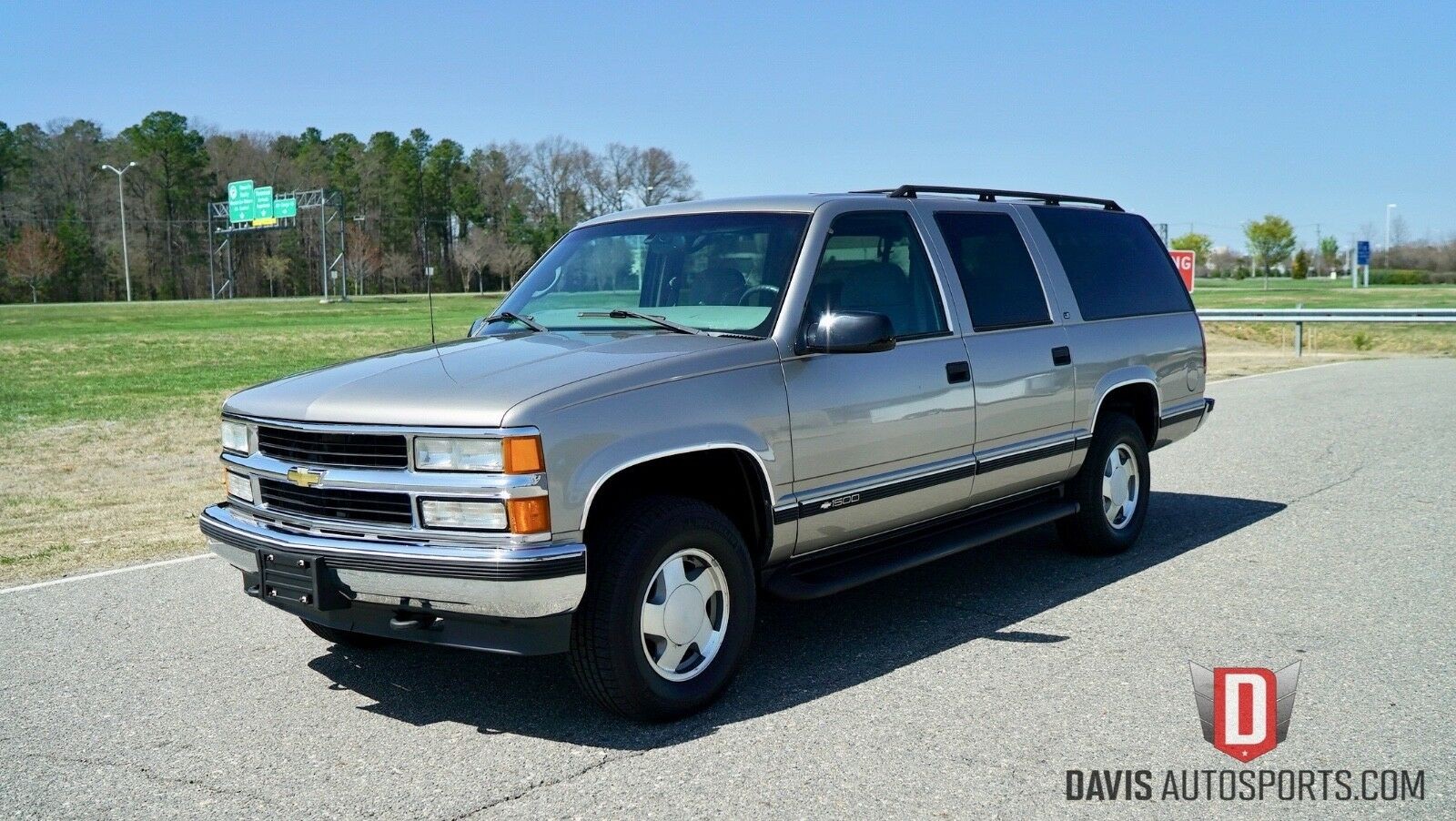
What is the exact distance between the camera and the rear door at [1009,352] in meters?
6.00

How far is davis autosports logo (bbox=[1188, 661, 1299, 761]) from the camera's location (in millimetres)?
4266

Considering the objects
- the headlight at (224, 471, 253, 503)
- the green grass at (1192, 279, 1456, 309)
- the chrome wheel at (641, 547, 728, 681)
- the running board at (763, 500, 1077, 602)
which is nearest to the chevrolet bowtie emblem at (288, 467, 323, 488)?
the headlight at (224, 471, 253, 503)

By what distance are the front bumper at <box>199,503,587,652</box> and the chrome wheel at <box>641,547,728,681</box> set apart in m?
0.40

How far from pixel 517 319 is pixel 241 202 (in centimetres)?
8062

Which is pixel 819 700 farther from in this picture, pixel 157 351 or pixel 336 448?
pixel 157 351

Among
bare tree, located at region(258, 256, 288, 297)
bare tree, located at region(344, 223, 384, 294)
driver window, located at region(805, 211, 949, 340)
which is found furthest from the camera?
bare tree, located at region(258, 256, 288, 297)

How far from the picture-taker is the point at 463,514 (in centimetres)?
418

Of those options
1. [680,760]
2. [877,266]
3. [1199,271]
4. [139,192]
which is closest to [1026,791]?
[680,760]

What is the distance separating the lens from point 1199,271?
478 ft

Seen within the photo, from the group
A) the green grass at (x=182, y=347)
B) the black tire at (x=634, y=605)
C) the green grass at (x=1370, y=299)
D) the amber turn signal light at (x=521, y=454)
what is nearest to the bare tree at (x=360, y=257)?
the green grass at (x=182, y=347)

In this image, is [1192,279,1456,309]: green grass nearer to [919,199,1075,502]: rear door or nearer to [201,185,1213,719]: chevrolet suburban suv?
[919,199,1075,502]: rear door

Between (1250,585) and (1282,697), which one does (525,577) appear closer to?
(1282,697)

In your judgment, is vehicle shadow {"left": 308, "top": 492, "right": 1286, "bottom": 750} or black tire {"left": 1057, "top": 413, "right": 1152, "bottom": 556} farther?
black tire {"left": 1057, "top": 413, "right": 1152, "bottom": 556}

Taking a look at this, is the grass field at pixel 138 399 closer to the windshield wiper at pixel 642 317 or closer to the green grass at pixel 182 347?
the green grass at pixel 182 347
